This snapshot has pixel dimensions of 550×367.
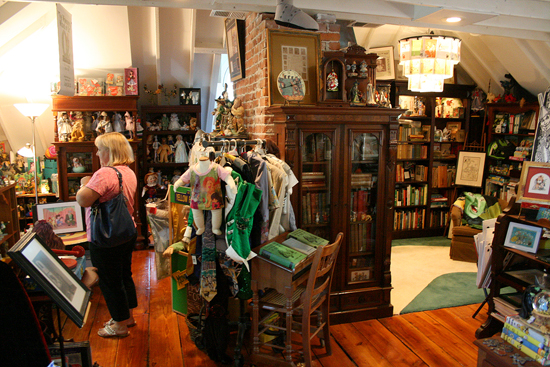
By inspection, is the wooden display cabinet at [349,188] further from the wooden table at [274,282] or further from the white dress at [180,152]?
the white dress at [180,152]

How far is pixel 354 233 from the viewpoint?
11.1 feet

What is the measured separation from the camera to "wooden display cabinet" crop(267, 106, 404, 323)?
10.2 ft

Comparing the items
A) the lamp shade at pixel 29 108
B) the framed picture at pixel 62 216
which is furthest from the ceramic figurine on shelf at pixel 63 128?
the framed picture at pixel 62 216

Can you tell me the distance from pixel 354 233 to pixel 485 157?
3.27 metres

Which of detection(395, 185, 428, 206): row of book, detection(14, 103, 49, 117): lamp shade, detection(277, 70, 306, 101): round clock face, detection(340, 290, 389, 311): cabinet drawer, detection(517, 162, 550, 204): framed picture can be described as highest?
detection(277, 70, 306, 101): round clock face

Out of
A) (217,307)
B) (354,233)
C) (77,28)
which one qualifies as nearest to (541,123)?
(354,233)

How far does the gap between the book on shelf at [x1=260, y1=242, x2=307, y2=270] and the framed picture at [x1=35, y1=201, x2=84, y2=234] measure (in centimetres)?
229

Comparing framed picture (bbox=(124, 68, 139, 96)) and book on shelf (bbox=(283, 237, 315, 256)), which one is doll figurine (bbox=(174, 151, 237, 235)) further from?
framed picture (bbox=(124, 68, 139, 96))

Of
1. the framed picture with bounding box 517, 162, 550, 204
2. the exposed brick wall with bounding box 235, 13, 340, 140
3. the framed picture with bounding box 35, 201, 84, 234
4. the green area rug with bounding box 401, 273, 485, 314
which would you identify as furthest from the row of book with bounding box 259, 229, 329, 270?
the framed picture with bounding box 35, 201, 84, 234

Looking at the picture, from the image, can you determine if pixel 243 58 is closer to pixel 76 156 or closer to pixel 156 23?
pixel 156 23

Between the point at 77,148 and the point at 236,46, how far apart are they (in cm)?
Result: 244

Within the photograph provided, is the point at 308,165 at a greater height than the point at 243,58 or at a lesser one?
lesser

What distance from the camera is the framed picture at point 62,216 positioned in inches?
150

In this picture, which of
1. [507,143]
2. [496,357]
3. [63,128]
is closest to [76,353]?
[496,357]
